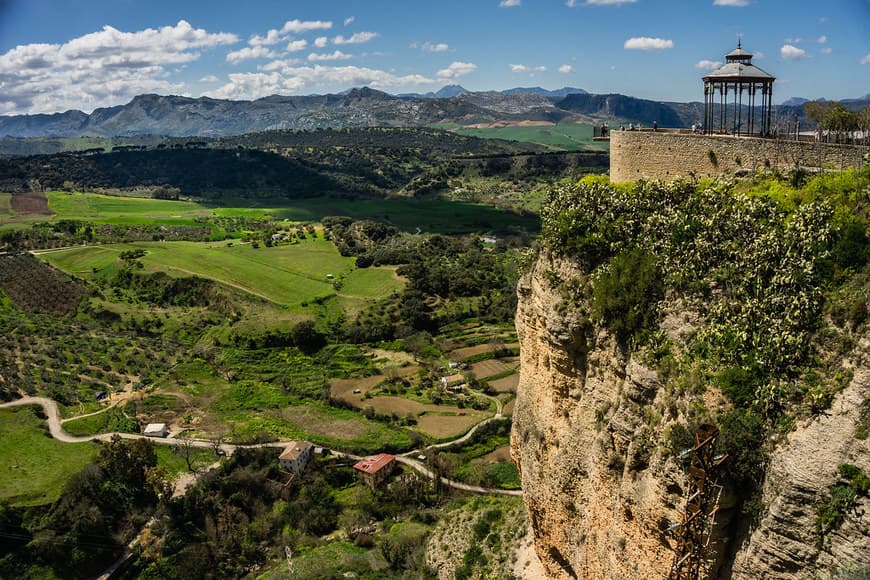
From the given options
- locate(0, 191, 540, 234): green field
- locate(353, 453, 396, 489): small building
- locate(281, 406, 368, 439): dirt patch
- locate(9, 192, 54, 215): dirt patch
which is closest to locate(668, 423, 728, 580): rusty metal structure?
locate(353, 453, 396, 489): small building

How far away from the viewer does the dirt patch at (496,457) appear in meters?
53.5

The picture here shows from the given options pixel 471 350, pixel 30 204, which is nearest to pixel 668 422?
pixel 471 350

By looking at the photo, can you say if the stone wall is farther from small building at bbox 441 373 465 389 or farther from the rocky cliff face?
small building at bbox 441 373 465 389

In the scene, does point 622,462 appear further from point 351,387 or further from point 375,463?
point 351,387

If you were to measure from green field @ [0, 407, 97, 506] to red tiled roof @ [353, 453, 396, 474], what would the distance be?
832 inches

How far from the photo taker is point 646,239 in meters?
19.2

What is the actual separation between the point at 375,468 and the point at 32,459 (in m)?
26.6

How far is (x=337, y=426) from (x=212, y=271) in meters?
47.9

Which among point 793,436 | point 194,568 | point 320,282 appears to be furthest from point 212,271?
point 793,436

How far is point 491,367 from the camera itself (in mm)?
73188

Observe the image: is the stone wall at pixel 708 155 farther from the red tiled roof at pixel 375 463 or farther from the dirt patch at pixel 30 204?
the dirt patch at pixel 30 204

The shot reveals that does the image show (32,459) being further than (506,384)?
No

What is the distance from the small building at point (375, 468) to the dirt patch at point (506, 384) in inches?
677

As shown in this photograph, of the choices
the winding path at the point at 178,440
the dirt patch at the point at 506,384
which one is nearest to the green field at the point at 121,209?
the winding path at the point at 178,440
